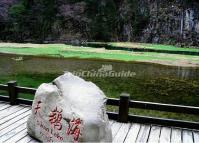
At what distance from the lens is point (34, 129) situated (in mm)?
5953

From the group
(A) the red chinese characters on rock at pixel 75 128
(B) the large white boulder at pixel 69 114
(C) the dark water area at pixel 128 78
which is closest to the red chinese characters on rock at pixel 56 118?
(B) the large white boulder at pixel 69 114

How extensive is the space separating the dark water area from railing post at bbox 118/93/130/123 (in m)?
7.03

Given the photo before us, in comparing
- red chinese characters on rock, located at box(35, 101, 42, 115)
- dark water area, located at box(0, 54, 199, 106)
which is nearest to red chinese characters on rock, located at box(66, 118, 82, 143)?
red chinese characters on rock, located at box(35, 101, 42, 115)

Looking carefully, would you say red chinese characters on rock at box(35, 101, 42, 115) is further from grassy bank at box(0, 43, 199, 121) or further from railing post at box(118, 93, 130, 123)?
grassy bank at box(0, 43, 199, 121)

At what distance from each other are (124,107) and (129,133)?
670 mm

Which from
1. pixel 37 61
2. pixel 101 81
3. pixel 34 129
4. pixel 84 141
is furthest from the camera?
pixel 37 61

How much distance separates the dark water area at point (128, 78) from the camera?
48.8 feet

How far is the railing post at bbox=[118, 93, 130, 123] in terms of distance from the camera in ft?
22.4

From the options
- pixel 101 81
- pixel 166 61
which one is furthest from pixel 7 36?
pixel 101 81

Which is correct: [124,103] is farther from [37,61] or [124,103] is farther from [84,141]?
[37,61]

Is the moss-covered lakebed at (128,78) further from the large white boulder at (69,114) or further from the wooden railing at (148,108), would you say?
the large white boulder at (69,114)

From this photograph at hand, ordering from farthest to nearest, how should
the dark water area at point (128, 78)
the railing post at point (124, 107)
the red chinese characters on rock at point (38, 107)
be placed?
1. the dark water area at point (128, 78)
2. the railing post at point (124, 107)
3. the red chinese characters on rock at point (38, 107)

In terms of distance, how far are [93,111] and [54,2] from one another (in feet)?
130

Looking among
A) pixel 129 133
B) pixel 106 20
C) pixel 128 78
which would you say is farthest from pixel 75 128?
pixel 106 20
